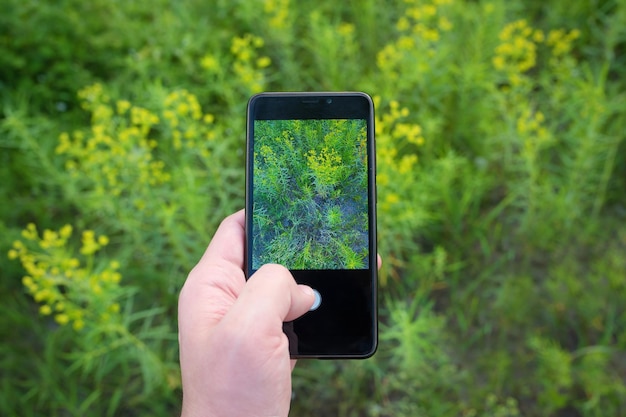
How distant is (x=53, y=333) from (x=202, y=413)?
1.50m

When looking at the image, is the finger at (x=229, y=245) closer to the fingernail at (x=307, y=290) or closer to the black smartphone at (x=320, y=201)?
the black smartphone at (x=320, y=201)

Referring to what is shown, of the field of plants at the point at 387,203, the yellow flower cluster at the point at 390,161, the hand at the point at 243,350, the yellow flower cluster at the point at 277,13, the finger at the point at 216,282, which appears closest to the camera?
the hand at the point at 243,350

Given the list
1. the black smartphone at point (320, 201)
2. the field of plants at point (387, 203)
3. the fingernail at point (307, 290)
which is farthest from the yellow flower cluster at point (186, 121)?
the fingernail at point (307, 290)

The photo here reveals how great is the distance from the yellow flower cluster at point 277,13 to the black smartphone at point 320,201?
1.24 meters

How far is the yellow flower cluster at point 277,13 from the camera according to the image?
8.19 ft

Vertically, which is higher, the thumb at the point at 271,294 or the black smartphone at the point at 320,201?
the black smartphone at the point at 320,201

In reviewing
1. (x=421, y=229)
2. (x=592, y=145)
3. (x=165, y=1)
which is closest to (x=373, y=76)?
(x=421, y=229)

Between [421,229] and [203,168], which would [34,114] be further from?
[421,229]

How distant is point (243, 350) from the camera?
1075 millimetres

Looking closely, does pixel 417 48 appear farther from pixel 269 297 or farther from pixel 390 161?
pixel 269 297

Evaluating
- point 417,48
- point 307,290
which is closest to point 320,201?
point 307,290

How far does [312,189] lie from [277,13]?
62.3 inches

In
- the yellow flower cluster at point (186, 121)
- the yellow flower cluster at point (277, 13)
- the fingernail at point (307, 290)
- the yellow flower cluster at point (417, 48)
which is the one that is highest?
the yellow flower cluster at point (277, 13)

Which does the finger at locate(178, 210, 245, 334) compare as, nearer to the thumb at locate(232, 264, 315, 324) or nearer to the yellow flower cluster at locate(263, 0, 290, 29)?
the thumb at locate(232, 264, 315, 324)
